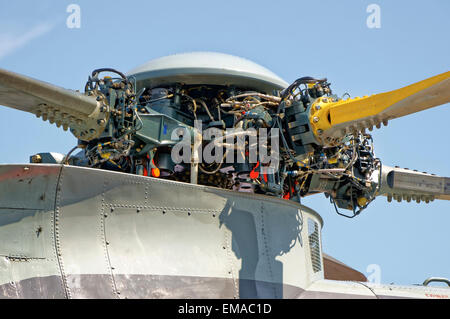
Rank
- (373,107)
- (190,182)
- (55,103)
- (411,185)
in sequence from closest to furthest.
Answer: (55,103), (373,107), (190,182), (411,185)

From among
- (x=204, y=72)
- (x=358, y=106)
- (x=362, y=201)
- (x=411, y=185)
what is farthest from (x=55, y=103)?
(x=411, y=185)

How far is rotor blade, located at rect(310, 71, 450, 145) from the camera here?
8.70 m

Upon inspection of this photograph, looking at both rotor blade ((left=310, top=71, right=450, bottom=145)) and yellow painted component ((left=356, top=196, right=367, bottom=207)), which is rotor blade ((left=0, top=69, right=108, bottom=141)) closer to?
rotor blade ((left=310, top=71, right=450, bottom=145))

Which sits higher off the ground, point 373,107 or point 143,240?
point 373,107

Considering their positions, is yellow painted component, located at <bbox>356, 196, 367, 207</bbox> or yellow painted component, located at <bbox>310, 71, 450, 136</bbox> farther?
yellow painted component, located at <bbox>356, 196, 367, 207</bbox>

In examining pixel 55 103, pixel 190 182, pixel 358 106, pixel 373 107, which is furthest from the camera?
pixel 190 182

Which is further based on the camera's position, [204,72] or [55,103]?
[204,72]

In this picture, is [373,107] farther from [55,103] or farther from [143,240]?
[55,103]

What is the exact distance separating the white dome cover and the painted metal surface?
227cm

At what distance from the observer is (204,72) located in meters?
11.2

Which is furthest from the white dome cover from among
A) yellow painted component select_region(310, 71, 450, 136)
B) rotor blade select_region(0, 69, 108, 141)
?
rotor blade select_region(0, 69, 108, 141)

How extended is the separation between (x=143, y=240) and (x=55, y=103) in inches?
91.0

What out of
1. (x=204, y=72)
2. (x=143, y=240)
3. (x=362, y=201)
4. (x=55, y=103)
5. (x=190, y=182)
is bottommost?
(x=143, y=240)

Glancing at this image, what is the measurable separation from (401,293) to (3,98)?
24.1 ft
